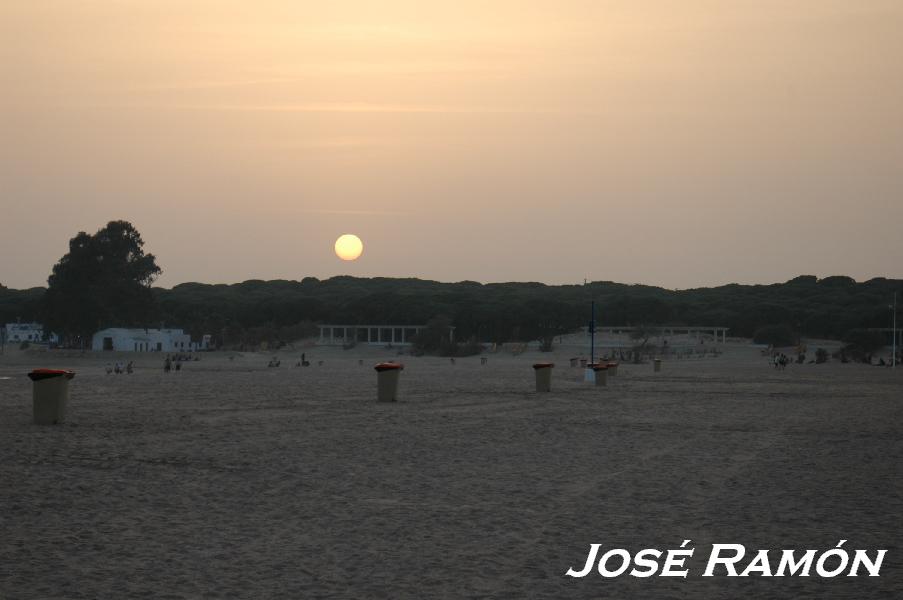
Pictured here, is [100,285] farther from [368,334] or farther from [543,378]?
[543,378]

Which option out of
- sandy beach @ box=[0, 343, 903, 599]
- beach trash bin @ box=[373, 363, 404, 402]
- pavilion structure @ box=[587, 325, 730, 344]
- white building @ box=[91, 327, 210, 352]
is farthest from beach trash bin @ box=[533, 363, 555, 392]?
pavilion structure @ box=[587, 325, 730, 344]

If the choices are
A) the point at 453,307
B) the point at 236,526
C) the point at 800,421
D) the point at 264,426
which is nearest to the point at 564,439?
the point at 264,426

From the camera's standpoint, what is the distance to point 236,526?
10406 millimetres

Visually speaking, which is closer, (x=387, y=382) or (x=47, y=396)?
(x=47, y=396)

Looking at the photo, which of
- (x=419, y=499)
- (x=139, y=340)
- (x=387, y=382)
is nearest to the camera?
(x=419, y=499)

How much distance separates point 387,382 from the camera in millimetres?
30125

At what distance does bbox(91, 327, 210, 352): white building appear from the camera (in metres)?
91.1

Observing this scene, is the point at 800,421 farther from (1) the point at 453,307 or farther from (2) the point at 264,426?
(1) the point at 453,307

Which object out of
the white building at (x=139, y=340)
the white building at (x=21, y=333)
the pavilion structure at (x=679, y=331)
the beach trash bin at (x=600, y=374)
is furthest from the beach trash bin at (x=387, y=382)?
the white building at (x=21, y=333)

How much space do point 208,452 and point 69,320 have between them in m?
79.4

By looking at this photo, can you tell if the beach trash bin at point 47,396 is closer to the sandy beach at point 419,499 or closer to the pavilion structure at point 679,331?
the sandy beach at point 419,499

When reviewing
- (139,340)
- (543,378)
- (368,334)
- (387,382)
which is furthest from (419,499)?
(368,334)

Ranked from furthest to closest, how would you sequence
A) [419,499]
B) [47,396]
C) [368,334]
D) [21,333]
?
[21,333] → [368,334] → [47,396] → [419,499]

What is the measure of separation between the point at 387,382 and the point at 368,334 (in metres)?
81.1
